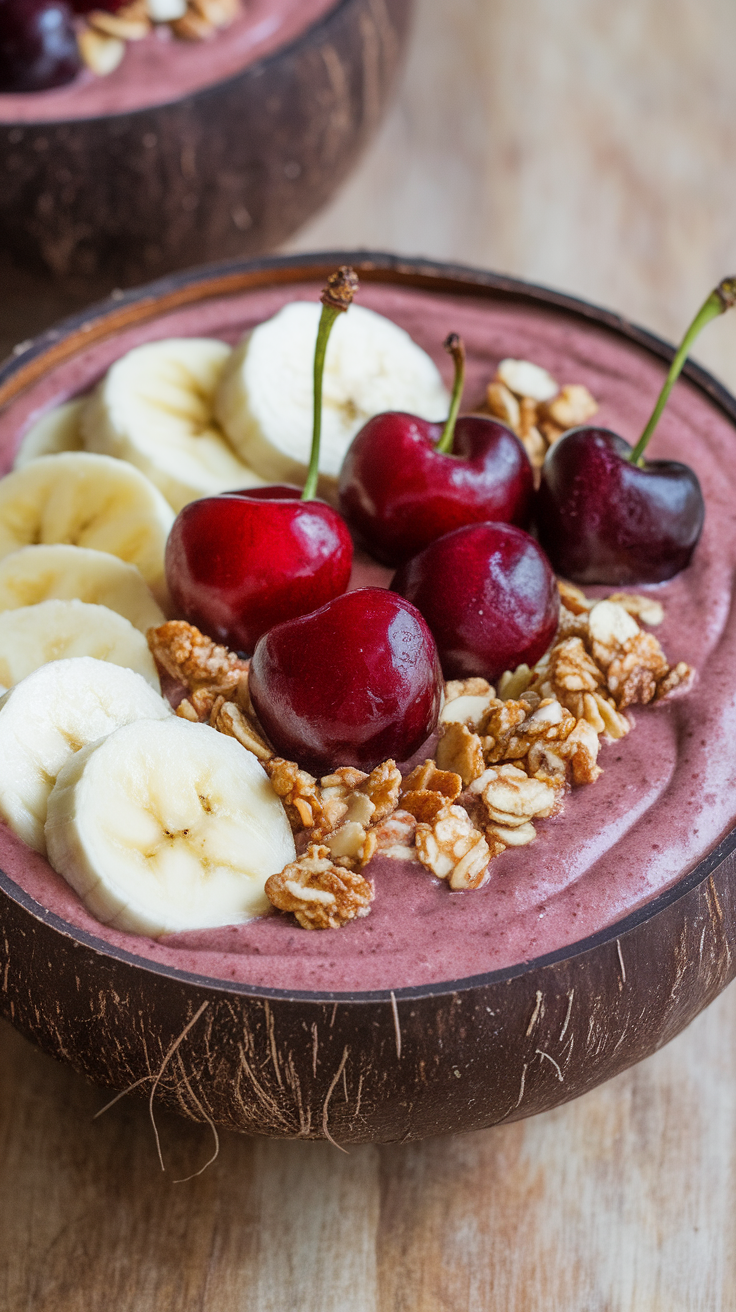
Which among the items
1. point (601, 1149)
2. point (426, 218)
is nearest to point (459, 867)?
point (601, 1149)

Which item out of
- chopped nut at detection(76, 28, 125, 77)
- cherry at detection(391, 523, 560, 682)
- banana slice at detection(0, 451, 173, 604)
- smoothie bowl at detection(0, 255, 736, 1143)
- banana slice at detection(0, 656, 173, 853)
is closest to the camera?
smoothie bowl at detection(0, 255, 736, 1143)

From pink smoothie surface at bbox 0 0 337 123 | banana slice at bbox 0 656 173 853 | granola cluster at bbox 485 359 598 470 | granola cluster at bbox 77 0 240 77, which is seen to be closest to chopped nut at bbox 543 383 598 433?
granola cluster at bbox 485 359 598 470

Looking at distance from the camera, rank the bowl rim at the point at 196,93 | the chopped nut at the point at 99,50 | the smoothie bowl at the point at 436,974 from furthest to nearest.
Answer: the chopped nut at the point at 99,50 < the bowl rim at the point at 196,93 < the smoothie bowl at the point at 436,974

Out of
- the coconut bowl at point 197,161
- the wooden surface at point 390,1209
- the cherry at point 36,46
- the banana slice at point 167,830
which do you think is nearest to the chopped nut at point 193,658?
the banana slice at point 167,830

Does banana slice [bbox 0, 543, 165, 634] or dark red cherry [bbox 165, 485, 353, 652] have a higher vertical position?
dark red cherry [bbox 165, 485, 353, 652]

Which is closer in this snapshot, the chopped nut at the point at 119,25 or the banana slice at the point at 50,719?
the banana slice at the point at 50,719

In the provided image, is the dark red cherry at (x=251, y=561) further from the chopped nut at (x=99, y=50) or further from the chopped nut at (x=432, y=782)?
the chopped nut at (x=99, y=50)

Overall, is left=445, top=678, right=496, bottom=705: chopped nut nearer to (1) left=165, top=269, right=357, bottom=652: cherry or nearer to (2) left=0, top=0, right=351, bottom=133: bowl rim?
(1) left=165, top=269, right=357, bottom=652: cherry

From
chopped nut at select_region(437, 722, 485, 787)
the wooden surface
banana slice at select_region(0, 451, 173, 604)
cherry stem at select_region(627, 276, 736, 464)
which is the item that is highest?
cherry stem at select_region(627, 276, 736, 464)

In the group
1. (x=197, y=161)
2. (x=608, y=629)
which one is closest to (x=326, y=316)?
(x=608, y=629)
